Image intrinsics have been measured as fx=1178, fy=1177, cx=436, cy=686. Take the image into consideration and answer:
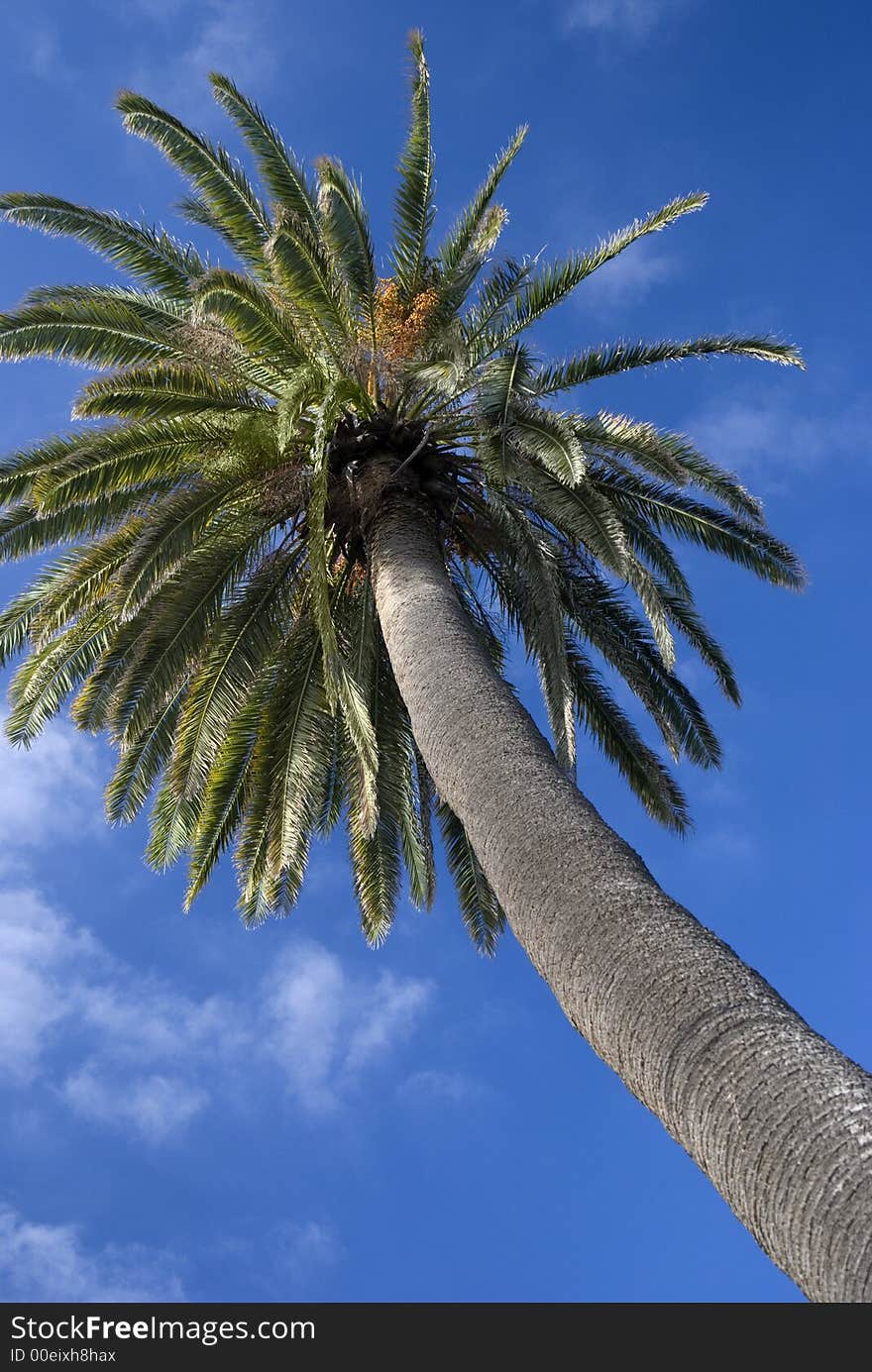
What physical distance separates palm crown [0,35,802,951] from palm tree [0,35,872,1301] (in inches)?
1.2

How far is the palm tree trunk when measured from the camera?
11.7 ft

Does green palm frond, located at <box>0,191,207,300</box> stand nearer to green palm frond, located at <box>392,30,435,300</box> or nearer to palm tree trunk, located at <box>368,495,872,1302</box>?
green palm frond, located at <box>392,30,435,300</box>

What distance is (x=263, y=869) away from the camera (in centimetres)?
1195

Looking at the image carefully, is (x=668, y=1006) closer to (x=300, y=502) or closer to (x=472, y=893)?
(x=300, y=502)

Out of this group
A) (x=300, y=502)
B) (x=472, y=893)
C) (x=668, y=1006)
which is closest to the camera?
(x=668, y=1006)

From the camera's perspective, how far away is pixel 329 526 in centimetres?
1075

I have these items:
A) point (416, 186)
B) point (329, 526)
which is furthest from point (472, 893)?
point (416, 186)

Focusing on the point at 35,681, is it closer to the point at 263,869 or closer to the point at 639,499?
the point at 263,869

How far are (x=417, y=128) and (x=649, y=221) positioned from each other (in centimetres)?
268

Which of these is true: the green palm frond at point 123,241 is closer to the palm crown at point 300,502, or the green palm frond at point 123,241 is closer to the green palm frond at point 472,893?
the palm crown at point 300,502

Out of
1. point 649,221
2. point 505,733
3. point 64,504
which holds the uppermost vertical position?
point 649,221

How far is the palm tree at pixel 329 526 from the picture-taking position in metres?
8.92

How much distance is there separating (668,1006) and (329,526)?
7.15 m

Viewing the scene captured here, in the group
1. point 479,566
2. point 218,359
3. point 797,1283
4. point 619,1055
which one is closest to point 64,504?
point 218,359
